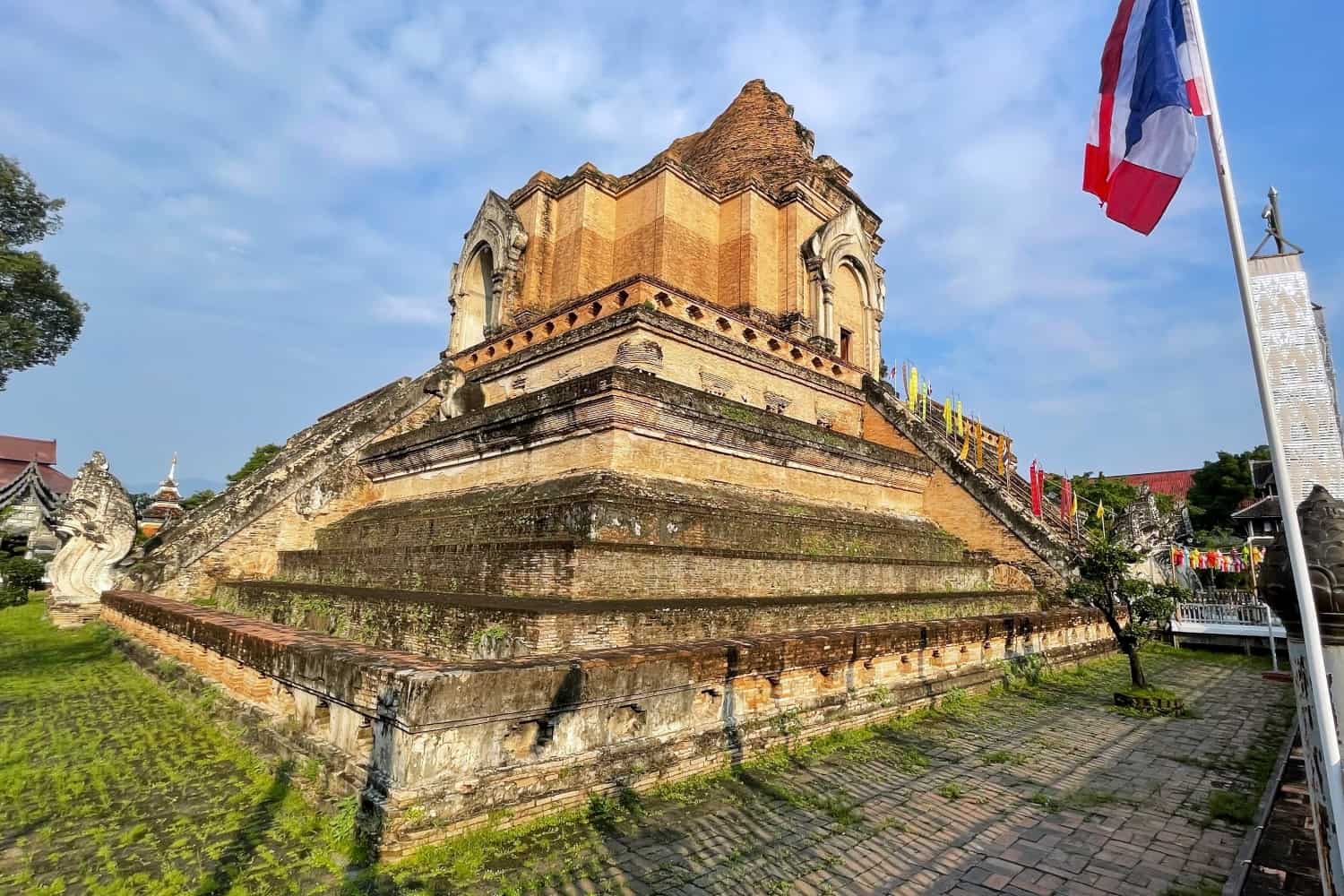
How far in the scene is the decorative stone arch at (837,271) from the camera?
51.5 ft

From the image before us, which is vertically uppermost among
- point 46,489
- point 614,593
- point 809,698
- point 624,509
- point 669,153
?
point 669,153

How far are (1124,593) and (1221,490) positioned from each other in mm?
38176

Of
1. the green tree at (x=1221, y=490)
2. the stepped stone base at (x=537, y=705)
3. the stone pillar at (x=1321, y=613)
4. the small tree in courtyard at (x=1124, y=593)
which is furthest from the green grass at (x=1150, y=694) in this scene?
the green tree at (x=1221, y=490)

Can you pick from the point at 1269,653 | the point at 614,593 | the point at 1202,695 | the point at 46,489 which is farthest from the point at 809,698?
the point at 46,489

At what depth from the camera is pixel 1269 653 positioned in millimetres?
14602

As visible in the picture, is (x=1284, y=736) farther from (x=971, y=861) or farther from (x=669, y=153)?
(x=669, y=153)

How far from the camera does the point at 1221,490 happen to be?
125 ft

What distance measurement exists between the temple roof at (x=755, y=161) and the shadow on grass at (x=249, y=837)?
13871 mm

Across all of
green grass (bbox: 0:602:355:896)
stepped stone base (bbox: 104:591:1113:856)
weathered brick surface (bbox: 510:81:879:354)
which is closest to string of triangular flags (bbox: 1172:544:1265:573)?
weathered brick surface (bbox: 510:81:879:354)

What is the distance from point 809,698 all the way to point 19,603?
729 inches

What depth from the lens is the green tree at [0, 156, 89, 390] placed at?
1727cm

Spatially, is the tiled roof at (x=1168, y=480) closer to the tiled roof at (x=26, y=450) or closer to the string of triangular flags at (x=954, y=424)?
the string of triangular flags at (x=954, y=424)

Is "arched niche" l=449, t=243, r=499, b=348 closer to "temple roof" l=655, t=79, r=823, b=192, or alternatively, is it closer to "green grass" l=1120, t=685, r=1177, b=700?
"temple roof" l=655, t=79, r=823, b=192

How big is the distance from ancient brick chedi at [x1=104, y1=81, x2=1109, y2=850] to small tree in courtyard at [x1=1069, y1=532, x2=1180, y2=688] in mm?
1060
